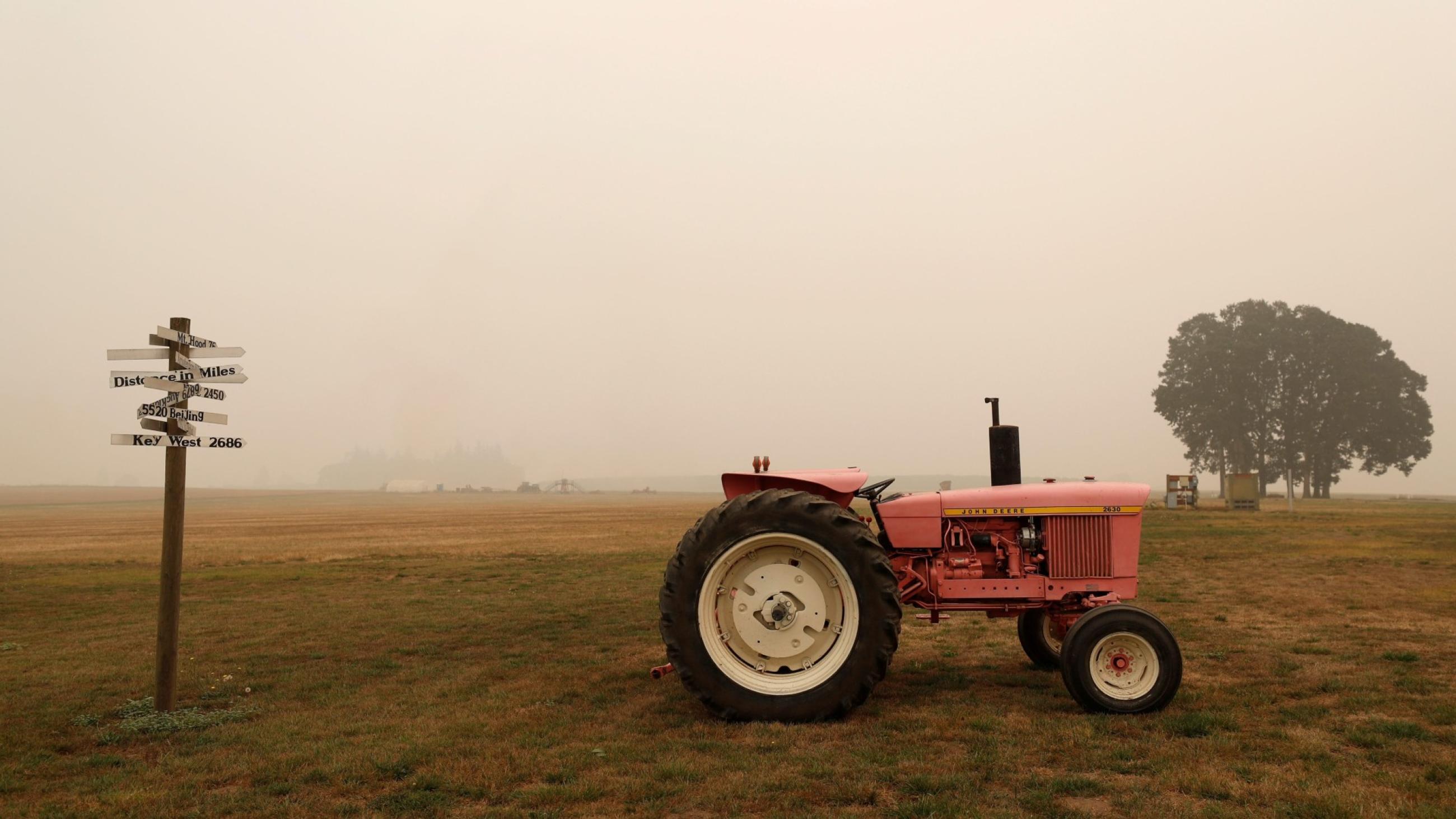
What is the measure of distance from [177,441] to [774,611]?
493cm

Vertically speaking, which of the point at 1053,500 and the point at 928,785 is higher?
the point at 1053,500

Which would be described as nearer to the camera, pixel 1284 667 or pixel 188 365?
pixel 188 365

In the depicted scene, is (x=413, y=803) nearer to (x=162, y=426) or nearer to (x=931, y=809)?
(x=931, y=809)

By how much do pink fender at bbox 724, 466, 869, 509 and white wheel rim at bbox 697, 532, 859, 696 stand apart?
0.62 metres

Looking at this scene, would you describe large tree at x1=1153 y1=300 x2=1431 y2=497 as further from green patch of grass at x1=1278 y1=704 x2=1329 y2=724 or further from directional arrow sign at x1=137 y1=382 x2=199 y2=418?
directional arrow sign at x1=137 y1=382 x2=199 y2=418

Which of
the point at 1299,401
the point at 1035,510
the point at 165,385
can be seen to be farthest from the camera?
the point at 1299,401

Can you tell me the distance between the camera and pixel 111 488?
180 meters

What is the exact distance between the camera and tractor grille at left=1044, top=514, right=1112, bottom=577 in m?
7.08

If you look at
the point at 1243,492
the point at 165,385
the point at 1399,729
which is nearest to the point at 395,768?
the point at 165,385

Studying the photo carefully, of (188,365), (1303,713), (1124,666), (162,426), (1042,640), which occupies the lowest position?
(1303,713)

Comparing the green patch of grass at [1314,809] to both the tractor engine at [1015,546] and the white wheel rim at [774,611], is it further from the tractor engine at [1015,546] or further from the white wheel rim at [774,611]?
the white wheel rim at [774,611]

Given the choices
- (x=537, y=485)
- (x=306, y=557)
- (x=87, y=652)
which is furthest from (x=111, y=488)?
(x=87, y=652)

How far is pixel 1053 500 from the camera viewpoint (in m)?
7.12

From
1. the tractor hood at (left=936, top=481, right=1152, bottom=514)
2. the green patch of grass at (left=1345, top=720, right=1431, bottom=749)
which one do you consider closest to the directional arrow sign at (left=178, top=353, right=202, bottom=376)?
the tractor hood at (left=936, top=481, right=1152, bottom=514)
